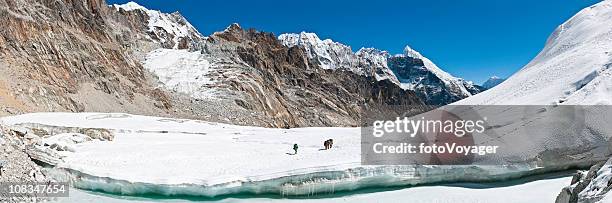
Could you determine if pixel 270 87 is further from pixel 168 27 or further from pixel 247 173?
pixel 247 173

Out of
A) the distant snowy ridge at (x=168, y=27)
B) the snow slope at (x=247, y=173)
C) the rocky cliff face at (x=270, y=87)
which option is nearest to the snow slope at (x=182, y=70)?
the rocky cliff face at (x=270, y=87)

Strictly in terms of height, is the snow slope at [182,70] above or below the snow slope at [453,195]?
above

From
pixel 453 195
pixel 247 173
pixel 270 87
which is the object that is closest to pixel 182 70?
pixel 270 87

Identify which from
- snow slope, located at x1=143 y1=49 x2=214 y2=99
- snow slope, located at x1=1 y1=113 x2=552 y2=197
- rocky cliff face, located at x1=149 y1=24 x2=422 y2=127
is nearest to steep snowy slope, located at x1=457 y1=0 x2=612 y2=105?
snow slope, located at x1=1 y1=113 x2=552 y2=197

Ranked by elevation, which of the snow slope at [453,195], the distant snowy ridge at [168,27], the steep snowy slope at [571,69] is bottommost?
the snow slope at [453,195]

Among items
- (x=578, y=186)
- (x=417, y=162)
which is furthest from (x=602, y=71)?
(x=578, y=186)

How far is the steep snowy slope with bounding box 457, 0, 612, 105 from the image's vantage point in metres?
17.0

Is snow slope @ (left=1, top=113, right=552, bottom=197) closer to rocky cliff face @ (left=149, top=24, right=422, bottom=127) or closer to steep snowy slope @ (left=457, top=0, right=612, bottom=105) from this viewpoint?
steep snowy slope @ (left=457, top=0, right=612, bottom=105)

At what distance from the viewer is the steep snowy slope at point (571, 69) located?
670 inches

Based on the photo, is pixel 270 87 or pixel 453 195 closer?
pixel 453 195

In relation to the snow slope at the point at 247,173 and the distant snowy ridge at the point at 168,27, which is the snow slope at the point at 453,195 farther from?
the distant snowy ridge at the point at 168,27

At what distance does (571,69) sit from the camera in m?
18.9

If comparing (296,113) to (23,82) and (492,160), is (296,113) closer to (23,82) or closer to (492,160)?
(23,82)

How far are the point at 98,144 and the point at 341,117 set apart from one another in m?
114
